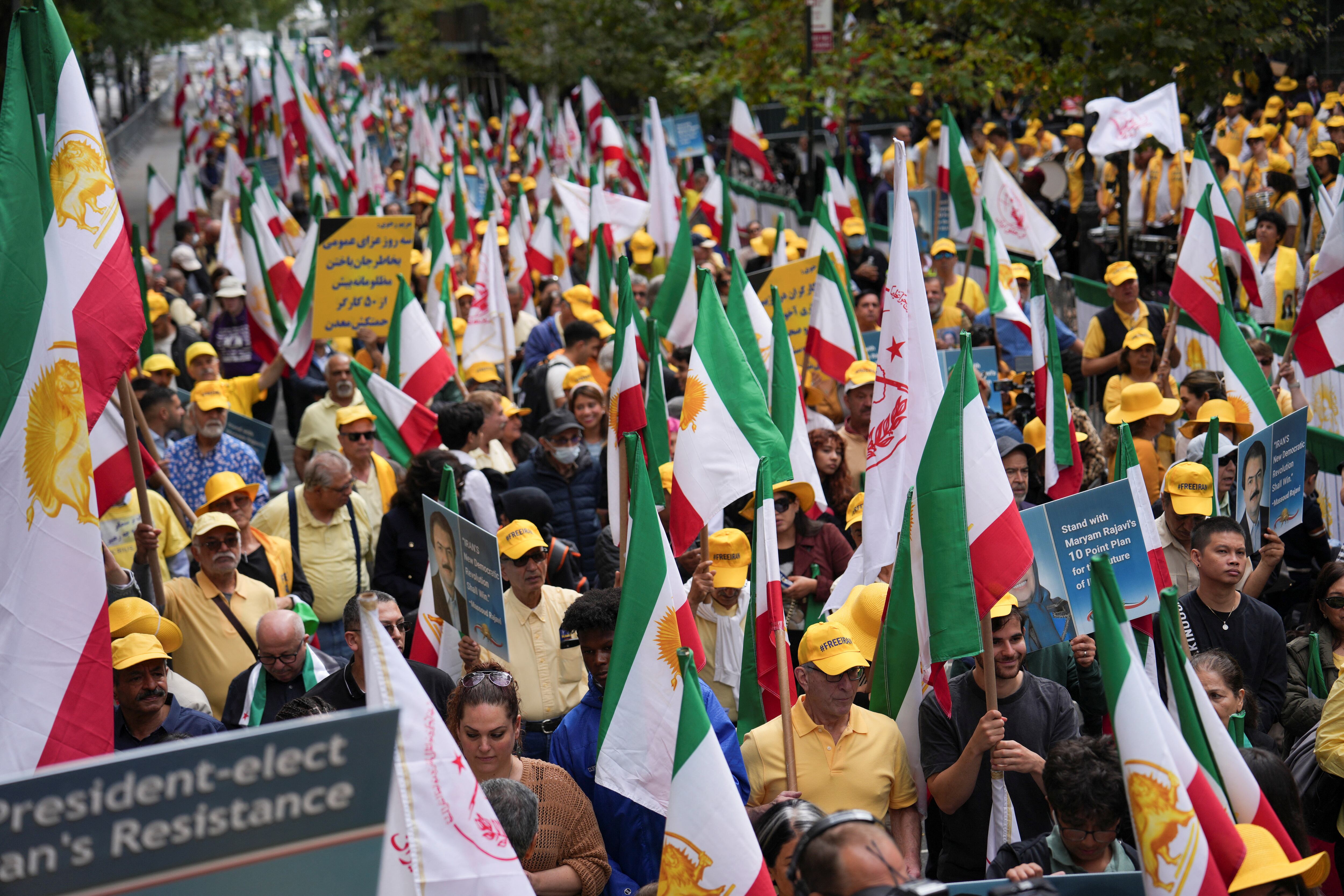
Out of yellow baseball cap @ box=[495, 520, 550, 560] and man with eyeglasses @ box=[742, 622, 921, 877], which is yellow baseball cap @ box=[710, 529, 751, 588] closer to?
yellow baseball cap @ box=[495, 520, 550, 560]

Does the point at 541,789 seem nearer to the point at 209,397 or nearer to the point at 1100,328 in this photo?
the point at 209,397

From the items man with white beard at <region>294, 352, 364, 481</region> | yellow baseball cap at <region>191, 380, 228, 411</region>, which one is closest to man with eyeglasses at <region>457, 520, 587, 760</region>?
yellow baseball cap at <region>191, 380, 228, 411</region>

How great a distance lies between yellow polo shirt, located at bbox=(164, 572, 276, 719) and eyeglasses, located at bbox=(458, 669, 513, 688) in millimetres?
1951

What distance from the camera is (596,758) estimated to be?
505cm

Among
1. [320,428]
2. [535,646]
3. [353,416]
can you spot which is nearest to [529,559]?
[535,646]

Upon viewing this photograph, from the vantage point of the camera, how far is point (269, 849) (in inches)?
108

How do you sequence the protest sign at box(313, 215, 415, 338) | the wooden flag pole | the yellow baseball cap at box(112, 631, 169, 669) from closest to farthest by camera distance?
the yellow baseball cap at box(112, 631, 169, 669)
the wooden flag pole
the protest sign at box(313, 215, 415, 338)

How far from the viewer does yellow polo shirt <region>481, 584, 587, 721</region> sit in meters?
6.00

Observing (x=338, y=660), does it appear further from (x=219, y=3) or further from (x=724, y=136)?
(x=219, y=3)

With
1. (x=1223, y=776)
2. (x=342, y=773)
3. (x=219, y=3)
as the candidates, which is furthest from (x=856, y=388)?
(x=219, y=3)

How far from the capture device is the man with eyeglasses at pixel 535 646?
6.01 metres

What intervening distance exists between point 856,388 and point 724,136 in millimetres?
22280

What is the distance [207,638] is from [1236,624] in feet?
14.4

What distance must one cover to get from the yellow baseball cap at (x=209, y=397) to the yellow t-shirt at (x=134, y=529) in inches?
43.3
